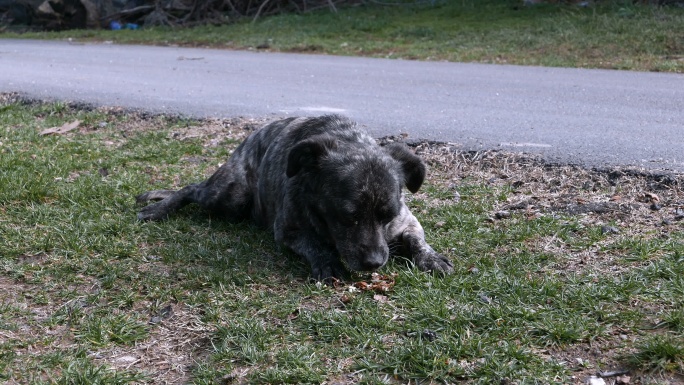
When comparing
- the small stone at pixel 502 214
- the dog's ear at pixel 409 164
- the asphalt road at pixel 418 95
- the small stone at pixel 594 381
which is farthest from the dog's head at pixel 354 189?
the asphalt road at pixel 418 95

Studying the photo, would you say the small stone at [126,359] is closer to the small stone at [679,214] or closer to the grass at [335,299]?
the grass at [335,299]

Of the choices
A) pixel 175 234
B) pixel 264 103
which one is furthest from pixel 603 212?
pixel 264 103

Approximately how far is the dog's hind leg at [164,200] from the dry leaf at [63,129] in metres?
3.24

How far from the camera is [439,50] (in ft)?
56.7

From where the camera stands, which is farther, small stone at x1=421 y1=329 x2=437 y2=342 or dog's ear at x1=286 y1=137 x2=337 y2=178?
dog's ear at x1=286 y1=137 x2=337 y2=178

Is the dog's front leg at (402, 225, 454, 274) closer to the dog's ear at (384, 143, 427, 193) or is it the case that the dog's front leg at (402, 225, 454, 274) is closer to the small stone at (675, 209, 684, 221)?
the dog's ear at (384, 143, 427, 193)

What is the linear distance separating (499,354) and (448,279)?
1087 mm

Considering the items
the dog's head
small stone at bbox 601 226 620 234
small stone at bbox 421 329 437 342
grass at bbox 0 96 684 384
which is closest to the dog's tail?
grass at bbox 0 96 684 384

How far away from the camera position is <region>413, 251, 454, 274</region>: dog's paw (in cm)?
537

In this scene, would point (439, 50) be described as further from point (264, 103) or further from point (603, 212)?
point (603, 212)

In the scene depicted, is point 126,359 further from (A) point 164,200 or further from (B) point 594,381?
(A) point 164,200

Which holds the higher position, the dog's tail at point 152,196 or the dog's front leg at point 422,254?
the dog's front leg at point 422,254

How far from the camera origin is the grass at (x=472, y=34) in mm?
15703

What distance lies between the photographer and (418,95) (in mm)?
11992
